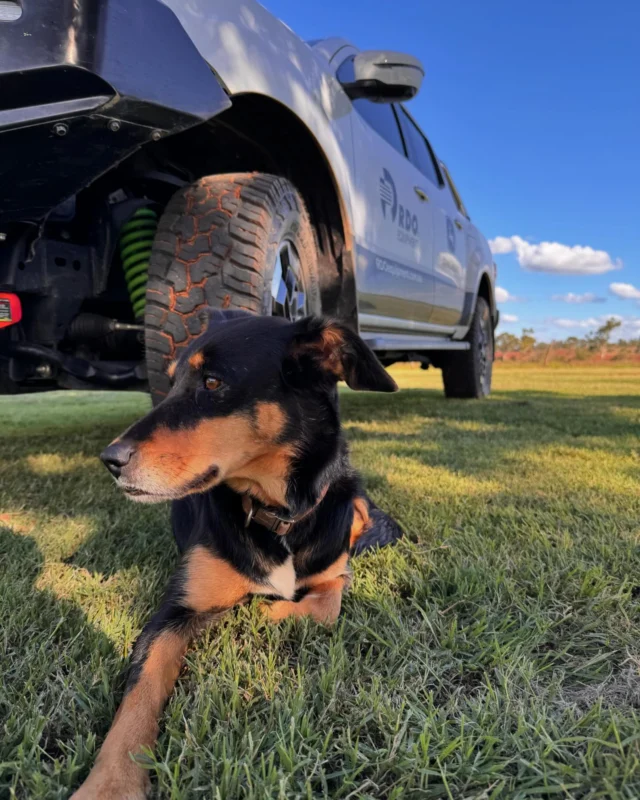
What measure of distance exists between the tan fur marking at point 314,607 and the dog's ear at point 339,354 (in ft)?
2.06

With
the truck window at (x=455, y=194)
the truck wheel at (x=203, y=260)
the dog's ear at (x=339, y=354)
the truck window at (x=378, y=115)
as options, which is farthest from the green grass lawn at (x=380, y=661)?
the truck window at (x=455, y=194)

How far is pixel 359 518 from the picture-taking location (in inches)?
89.1

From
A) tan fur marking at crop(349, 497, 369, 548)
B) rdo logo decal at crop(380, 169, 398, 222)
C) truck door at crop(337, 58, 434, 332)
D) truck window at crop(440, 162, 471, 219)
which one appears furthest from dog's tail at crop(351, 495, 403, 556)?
truck window at crop(440, 162, 471, 219)

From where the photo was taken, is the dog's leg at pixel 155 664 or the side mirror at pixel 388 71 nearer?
the dog's leg at pixel 155 664

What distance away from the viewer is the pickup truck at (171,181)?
1.81 m

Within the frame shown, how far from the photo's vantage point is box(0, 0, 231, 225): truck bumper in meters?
1.73

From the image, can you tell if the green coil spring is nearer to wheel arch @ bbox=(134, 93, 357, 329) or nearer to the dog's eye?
wheel arch @ bbox=(134, 93, 357, 329)

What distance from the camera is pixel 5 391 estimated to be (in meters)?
3.38

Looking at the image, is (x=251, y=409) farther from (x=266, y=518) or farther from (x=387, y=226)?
(x=387, y=226)

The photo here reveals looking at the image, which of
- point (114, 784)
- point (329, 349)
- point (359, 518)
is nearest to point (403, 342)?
point (359, 518)

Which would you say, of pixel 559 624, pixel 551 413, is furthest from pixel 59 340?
pixel 551 413

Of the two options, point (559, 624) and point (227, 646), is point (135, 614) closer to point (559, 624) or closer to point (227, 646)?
point (227, 646)

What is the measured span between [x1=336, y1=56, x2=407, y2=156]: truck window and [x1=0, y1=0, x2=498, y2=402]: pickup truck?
0.03 metres

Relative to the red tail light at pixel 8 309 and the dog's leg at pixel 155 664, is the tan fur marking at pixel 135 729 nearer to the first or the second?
the dog's leg at pixel 155 664
